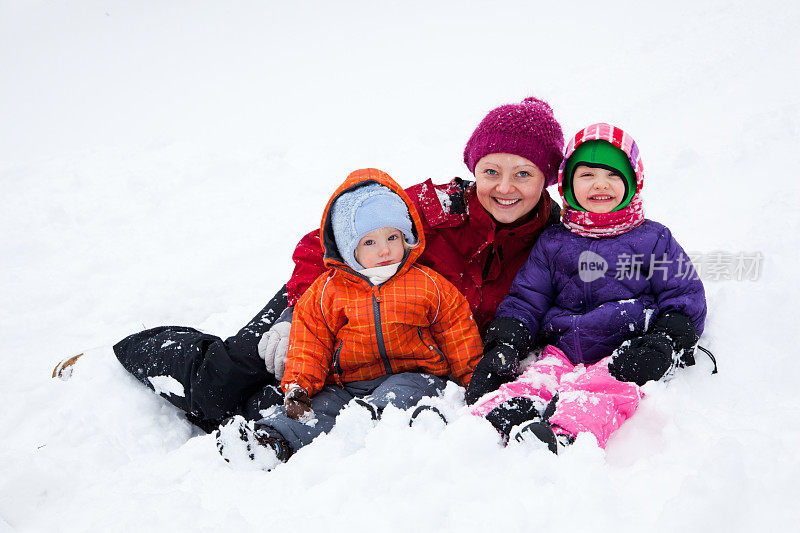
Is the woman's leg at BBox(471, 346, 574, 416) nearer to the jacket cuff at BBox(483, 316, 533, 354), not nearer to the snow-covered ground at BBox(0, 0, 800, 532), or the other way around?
the jacket cuff at BBox(483, 316, 533, 354)

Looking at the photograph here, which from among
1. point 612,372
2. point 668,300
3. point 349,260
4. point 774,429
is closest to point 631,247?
point 668,300

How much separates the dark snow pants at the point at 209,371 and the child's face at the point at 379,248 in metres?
0.70

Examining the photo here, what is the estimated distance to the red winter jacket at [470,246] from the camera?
2791 mm

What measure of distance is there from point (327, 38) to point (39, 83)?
5.45 metres

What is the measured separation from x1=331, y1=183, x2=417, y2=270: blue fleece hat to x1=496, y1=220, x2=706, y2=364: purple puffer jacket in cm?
64

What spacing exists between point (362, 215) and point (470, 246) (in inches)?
23.9

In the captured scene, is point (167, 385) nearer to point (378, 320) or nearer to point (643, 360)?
point (378, 320)

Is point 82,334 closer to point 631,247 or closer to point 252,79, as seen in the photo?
point 631,247

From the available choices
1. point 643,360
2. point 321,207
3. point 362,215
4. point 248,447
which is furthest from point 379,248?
point 321,207

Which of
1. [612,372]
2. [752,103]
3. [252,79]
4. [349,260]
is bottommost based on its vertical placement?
[612,372]

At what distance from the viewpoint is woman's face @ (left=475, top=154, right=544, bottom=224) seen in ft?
8.54

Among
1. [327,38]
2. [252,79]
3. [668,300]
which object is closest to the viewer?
[668,300]

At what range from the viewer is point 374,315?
8.45 ft

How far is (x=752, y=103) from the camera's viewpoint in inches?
198
